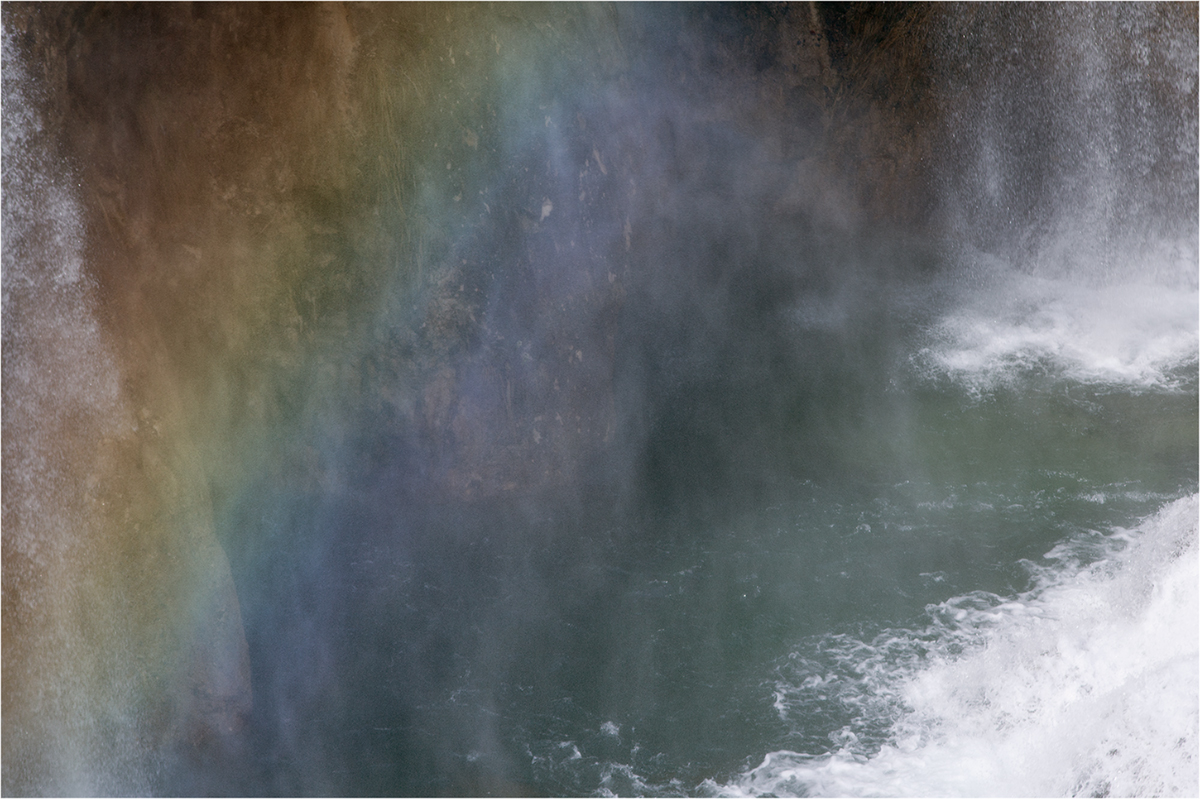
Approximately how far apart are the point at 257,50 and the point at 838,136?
4721 mm

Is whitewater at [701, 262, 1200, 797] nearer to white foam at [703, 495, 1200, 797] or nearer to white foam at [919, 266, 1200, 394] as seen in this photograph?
white foam at [703, 495, 1200, 797]

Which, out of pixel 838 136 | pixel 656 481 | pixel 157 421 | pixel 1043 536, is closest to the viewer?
pixel 157 421

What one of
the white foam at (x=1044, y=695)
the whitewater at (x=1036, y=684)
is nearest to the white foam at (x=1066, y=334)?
the whitewater at (x=1036, y=684)

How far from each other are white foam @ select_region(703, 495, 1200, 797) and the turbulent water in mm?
24

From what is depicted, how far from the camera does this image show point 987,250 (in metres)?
7.55

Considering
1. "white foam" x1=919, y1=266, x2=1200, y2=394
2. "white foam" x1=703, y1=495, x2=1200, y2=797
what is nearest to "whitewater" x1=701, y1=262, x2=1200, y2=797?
"white foam" x1=703, y1=495, x2=1200, y2=797

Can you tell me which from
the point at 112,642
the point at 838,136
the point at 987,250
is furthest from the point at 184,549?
the point at 987,250

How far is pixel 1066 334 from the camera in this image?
276 inches

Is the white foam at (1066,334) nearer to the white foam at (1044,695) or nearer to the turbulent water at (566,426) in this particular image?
the turbulent water at (566,426)

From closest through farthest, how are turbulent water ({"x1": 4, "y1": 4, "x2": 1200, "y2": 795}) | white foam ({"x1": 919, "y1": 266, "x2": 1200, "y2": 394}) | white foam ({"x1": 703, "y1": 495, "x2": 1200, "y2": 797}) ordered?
white foam ({"x1": 703, "y1": 495, "x2": 1200, "y2": 797}) < turbulent water ({"x1": 4, "y1": 4, "x2": 1200, "y2": 795}) < white foam ({"x1": 919, "y1": 266, "x2": 1200, "y2": 394})

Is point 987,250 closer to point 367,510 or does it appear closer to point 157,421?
point 367,510

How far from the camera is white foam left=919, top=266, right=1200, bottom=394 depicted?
22.1ft

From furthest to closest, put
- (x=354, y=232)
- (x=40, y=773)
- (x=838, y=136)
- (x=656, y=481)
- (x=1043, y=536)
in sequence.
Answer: (x=838, y=136) < (x=656, y=481) < (x=1043, y=536) < (x=354, y=232) < (x=40, y=773)

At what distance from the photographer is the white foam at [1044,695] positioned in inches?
159
